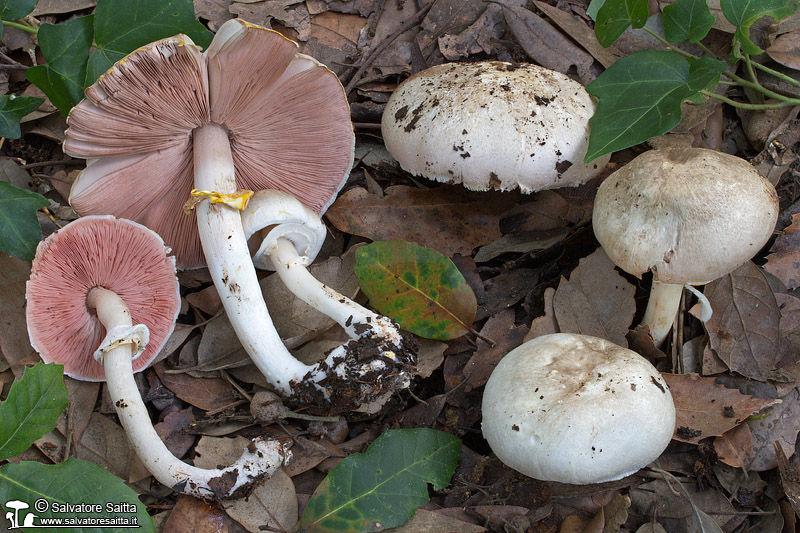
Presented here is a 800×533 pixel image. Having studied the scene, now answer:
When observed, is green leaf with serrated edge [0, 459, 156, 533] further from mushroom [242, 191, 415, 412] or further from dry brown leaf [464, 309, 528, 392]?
dry brown leaf [464, 309, 528, 392]

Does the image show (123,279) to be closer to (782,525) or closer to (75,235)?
(75,235)

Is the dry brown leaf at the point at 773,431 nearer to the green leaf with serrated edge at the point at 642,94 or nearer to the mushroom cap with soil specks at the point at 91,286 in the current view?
the green leaf with serrated edge at the point at 642,94

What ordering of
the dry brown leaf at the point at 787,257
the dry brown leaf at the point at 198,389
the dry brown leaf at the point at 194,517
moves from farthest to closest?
the dry brown leaf at the point at 787,257 → the dry brown leaf at the point at 198,389 → the dry brown leaf at the point at 194,517

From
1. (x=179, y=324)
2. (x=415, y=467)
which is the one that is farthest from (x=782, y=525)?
(x=179, y=324)

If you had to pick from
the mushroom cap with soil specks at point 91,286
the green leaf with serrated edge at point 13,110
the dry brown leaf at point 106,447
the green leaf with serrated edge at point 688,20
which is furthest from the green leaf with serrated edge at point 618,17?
the dry brown leaf at point 106,447

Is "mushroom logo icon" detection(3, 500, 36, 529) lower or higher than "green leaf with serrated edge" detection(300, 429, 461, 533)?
higher

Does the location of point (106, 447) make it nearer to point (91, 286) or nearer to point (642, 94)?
point (91, 286)

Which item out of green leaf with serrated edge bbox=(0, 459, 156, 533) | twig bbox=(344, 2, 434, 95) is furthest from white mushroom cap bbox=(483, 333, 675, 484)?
twig bbox=(344, 2, 434, 95)

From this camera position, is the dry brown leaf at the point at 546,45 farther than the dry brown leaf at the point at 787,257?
Yes
